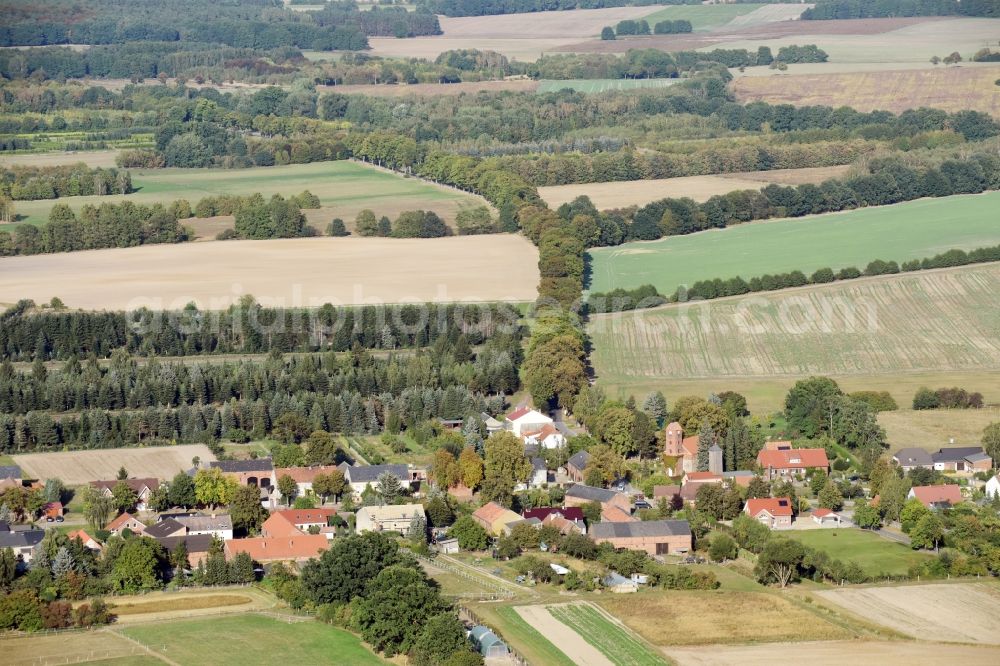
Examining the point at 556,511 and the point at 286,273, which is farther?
the point at 286,273

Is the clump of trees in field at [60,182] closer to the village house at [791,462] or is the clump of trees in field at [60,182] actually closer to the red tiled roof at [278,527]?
the red tiled roof at [278,527]

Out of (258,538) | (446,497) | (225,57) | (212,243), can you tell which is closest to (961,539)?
(446,497)

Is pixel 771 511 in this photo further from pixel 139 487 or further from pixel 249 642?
pixel 139 487

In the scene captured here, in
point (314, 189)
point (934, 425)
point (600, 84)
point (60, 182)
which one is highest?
point (600, 84)

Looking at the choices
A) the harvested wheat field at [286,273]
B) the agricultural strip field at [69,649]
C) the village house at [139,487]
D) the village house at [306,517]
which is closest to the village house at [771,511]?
the village house at [306,517]

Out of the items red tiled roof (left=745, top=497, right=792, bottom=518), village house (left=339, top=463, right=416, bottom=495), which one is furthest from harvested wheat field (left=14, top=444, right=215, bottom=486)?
red tiled roof (left=745, top=497, right=792, bottom=518)

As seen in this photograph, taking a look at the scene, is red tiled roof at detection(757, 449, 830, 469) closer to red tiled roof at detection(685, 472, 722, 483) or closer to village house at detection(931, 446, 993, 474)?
red tiled roof at detection(685, 472, 722, 483)

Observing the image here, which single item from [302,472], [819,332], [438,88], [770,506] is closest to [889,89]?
[438,88]
